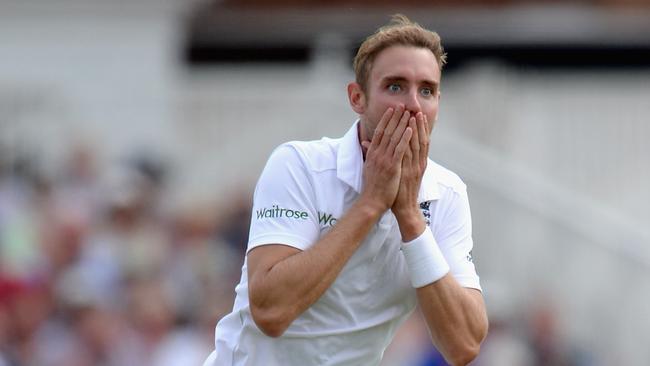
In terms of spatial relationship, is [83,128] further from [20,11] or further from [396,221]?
[396,221]

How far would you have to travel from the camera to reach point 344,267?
532 centimetres

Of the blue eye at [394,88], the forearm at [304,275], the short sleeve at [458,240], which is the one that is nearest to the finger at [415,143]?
the blue eye at [394,88]

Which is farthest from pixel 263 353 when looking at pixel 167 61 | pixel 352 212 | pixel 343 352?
pixel 167 61

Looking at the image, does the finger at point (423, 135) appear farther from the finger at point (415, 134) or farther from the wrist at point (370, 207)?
the wrist at point (370, 207)

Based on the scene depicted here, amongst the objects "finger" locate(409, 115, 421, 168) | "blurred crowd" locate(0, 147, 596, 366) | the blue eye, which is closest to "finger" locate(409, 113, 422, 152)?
"finger" locate(409, 115, 421, 168)

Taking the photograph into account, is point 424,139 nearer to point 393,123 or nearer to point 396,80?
point 393,123

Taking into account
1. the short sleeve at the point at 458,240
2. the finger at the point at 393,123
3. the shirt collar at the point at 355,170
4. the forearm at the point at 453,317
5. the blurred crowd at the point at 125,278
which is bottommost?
the blurred crowd at the point at 125,278

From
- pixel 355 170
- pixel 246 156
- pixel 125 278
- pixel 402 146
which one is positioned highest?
pixel 402 146

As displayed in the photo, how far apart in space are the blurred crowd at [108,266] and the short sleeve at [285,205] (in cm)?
492

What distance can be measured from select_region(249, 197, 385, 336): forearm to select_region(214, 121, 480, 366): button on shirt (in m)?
0.14

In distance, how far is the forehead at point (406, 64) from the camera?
522 cm

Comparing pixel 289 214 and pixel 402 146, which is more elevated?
pixel 402 146

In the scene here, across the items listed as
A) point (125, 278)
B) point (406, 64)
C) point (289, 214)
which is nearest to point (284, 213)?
point (289, 214)

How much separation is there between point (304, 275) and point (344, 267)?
11.1 inches
